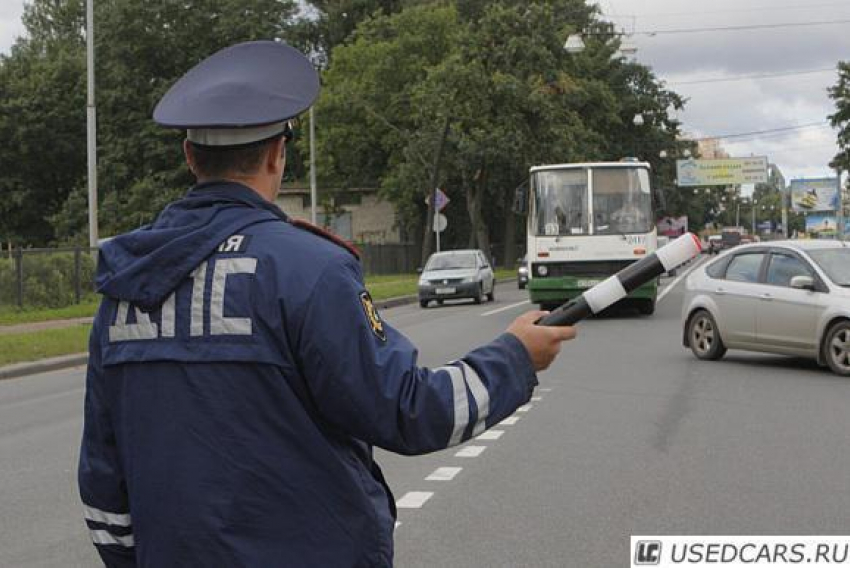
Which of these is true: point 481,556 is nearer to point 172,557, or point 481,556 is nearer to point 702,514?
point 702,514

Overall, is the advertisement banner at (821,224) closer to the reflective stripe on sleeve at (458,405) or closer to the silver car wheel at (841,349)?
the silver car wheel at (841,349)

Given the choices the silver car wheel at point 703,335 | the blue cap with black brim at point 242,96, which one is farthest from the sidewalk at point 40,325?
the blue cap with black brim at point 242,96

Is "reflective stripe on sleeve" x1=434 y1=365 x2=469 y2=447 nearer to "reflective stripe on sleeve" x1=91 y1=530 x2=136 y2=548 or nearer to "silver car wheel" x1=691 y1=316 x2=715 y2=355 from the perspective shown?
"reflective stripe on sleeve" x1=91 y1=530 x2=136 y2=548

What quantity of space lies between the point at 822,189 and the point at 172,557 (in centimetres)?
11751

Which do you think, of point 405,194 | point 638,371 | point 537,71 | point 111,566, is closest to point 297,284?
point 111,566

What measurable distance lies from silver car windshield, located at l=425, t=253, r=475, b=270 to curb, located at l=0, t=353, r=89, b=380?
53.3 ft

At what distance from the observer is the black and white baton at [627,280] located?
2449 mm

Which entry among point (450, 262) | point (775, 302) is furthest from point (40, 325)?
point (775, 302)

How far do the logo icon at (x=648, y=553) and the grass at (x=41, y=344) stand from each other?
41.0 ft

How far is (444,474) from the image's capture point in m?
8.37

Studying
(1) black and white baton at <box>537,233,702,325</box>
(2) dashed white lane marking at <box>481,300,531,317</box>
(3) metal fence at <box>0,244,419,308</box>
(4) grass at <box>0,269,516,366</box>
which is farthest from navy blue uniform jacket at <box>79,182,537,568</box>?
(2) dashed white lane marking at <box>481,300,531,317</box>

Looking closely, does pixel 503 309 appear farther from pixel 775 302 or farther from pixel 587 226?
pixel 775 302

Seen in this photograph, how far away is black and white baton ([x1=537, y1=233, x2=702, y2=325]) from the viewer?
8.04 feet

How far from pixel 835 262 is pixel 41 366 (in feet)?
34.8
